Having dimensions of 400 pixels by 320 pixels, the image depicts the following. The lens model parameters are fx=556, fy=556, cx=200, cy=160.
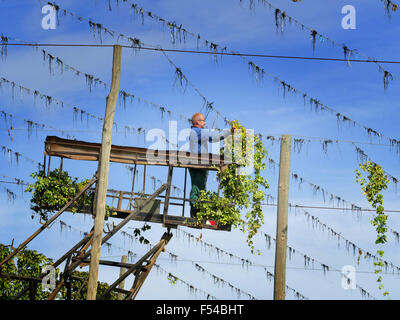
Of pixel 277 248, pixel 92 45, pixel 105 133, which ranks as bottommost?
pixel 277 248

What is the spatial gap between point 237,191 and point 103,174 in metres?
4.14

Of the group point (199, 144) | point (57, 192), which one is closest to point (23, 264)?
point (57, 192)

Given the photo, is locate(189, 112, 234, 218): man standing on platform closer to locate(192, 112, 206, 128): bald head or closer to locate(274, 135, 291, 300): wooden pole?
locate(192, 112, 206, 128): bald head

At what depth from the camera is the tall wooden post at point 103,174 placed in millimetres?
15016

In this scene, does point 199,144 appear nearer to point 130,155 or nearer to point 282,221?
point 130,155

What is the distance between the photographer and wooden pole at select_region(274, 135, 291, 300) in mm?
15281

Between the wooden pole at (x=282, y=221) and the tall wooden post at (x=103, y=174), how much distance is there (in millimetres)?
4912

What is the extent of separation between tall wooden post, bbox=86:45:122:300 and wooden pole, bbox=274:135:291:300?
4.91 metres

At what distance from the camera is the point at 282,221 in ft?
51.5

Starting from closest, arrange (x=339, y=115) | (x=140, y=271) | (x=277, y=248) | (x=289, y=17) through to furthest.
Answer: (x=277, y=248), (x=289, y=17), (x=140, y=271), (x=339, y=115)
